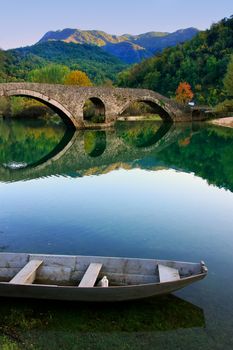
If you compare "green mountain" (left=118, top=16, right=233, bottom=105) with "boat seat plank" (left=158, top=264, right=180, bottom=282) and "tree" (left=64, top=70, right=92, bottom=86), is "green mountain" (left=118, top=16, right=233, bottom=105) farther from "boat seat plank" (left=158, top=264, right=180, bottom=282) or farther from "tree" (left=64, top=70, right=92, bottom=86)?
"boat seat plank" (left=158, top=264, right=180, bottom=282)

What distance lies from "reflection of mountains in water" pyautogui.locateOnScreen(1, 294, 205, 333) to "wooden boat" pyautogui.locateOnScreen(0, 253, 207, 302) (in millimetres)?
321

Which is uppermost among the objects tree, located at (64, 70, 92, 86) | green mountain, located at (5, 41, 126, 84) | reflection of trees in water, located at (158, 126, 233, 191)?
green mountain, located at (5, 41, 126, 84)

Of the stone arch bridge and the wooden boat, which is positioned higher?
the stone arch bridge

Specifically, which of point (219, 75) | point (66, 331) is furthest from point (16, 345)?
point (219, 75)

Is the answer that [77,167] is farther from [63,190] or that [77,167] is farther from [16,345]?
[16,345]

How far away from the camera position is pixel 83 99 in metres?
40.8

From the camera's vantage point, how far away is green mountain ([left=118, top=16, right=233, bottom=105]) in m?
73.7

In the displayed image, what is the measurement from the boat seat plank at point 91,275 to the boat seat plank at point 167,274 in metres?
1.11

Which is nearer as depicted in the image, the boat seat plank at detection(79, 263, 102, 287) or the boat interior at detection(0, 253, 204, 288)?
Answer: the boat seat plank at detection(79, 263, 102, 287)

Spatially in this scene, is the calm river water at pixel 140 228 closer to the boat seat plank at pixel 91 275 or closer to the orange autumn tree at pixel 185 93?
the boat seat plank at pixel 91 275

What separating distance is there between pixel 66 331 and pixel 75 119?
35.4 m

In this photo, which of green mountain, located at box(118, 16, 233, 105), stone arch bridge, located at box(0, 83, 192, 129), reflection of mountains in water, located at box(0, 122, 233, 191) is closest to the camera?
reflection of mountains in water, located at box(0, 122, 233, 191)

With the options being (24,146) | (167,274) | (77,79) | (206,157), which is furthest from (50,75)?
(167,274)

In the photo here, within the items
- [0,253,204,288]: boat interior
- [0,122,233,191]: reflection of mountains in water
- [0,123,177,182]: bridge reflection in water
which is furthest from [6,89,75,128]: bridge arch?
[0,253,204,288]: boat interior
